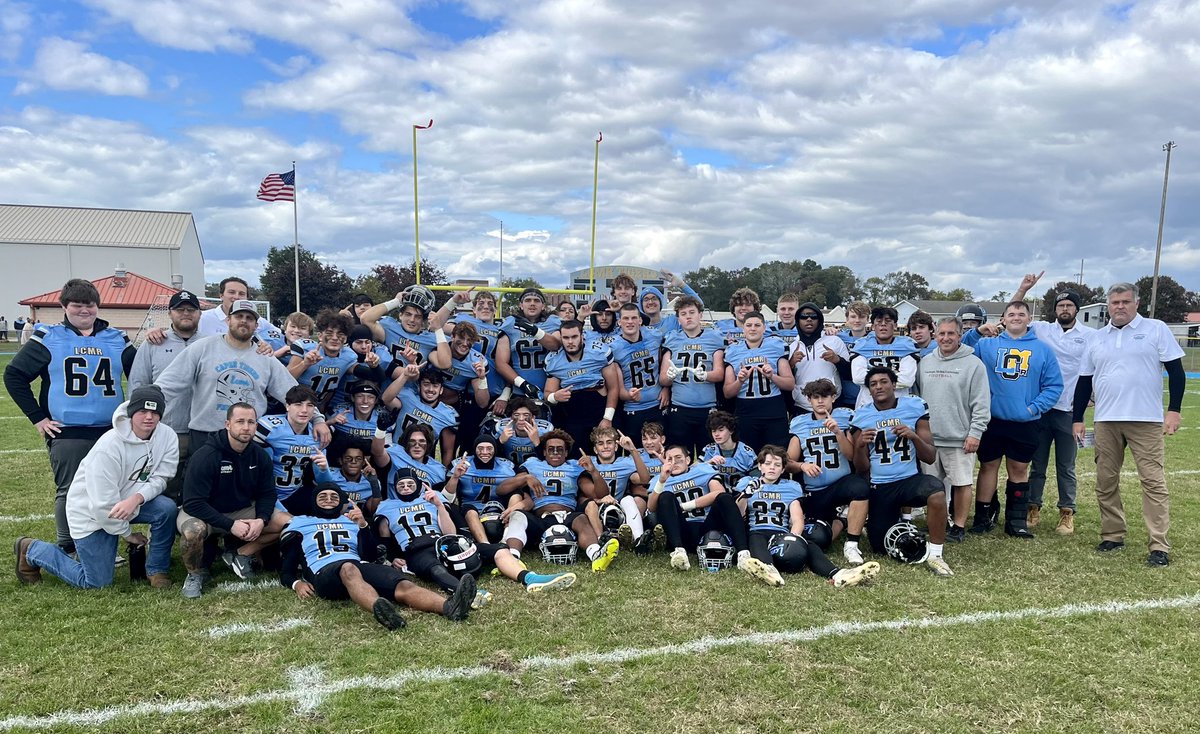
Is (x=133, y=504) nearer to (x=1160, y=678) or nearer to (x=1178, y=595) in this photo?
(x=1160, y=678)

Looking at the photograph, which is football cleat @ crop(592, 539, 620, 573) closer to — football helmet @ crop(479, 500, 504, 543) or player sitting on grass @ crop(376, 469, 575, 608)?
player sitting on grass @ crop(376, 469, 575, 608)

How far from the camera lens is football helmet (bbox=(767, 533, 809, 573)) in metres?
5.18

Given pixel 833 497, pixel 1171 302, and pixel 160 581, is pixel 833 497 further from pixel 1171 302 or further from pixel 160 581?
pixel 1171 302

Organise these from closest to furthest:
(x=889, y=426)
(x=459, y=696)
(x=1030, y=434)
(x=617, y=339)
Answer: (x=459, y=696) < (x=889, y=426) < (x=1030, y=434) < (x=617, y=339)

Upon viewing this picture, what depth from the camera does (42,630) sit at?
4.09 m

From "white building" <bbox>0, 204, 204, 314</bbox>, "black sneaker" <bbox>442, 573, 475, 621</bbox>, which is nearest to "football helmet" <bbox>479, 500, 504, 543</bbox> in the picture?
"black sneaker" <bbox>442, 573, 475, 621</bbox>

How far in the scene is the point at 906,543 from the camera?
545cm

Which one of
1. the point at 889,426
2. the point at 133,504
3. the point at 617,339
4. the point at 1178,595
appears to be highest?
the point at 617,339

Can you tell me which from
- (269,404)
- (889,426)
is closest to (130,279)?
(269,404)

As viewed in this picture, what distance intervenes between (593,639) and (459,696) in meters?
0.87

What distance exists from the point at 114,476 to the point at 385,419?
6.37 feet

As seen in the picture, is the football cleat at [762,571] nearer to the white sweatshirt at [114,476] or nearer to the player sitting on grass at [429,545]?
the player sitting on grass at [429,545]

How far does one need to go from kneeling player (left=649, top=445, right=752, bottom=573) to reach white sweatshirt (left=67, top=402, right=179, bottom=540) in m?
3.30

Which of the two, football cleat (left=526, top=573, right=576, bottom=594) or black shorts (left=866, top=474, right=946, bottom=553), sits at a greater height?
black shorts (left=866, top=474, right=946, bottom=553)
